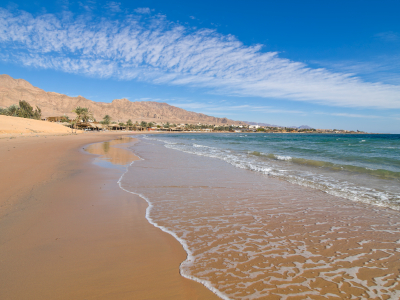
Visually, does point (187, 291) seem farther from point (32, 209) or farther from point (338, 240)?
point (32, 209)

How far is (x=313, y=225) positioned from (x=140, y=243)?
3.42 meters

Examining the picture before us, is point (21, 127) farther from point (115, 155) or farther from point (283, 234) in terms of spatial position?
point (283, 234)

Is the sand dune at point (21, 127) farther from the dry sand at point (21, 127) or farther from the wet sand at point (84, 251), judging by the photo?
the wet sand at point (84, 251)

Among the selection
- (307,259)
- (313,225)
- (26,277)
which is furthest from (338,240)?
(26,277)

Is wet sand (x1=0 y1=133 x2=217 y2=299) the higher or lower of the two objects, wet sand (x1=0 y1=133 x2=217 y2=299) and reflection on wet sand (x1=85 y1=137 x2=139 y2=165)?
the lower

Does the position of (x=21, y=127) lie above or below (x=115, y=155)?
above

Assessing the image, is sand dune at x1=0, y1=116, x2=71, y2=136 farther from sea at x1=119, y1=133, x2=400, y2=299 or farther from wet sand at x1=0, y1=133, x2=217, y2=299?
sea at x1=119, y1=133, x2=400, y2=299

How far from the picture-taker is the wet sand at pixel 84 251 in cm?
245

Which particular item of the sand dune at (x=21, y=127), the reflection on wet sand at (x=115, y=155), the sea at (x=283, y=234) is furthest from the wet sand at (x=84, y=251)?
the sand dune at (x=21, y=127)

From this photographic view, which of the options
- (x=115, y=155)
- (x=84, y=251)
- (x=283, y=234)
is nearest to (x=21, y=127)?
(x=115, y=155)

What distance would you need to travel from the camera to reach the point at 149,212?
16.4 feet

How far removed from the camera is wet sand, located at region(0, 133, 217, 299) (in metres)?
2.45

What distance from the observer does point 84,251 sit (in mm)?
3229

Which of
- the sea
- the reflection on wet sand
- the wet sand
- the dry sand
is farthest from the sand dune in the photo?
the sea
